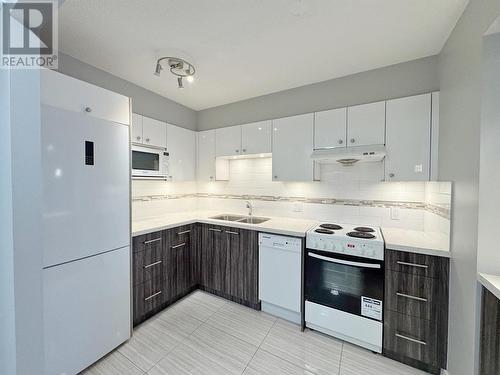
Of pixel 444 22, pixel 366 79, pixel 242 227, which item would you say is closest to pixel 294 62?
pixel 366 79

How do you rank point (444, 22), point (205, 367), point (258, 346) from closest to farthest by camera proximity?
point (444, 22) < point (205, 367) < point (258, 346)

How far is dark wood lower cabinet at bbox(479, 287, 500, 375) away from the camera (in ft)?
3.53

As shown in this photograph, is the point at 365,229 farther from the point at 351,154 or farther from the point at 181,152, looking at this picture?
the point at 181,152

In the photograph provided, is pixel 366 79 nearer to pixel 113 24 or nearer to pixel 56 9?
pixel 113 24

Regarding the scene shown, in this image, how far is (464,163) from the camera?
4.39ft

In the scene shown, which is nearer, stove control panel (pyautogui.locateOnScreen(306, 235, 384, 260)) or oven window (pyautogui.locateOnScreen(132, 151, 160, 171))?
stove control panel (pyautogui.locateOnScreen(306, 235, 384, 260))

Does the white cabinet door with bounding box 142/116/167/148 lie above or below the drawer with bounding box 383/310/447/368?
above

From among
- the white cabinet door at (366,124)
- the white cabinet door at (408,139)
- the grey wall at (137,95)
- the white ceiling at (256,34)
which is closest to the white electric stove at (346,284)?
the white cabinet door at (408,139)

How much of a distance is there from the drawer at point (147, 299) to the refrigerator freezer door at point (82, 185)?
1.84 ft

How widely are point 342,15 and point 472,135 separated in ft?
3.55

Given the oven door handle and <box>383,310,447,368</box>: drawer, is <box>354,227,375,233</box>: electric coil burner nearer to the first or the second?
the oven door handle

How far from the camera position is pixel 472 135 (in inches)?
48.9

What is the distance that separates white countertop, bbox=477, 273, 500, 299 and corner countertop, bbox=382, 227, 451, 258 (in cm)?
44

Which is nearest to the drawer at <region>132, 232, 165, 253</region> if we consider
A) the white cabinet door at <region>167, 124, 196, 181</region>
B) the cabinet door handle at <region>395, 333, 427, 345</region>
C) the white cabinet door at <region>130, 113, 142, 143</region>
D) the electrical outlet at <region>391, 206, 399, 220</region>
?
the white cabinet door at <region>167, 124, 196, 181</region>
